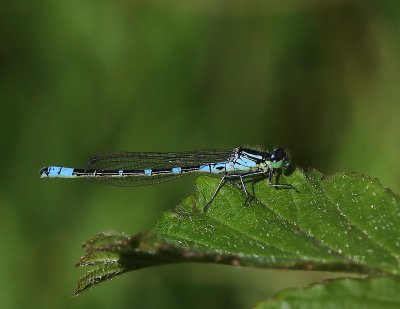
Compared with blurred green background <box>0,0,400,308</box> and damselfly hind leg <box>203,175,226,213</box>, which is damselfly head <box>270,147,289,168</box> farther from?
blurred green background <box>0,0,400,308</box>

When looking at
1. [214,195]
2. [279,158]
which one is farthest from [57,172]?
[214,195]

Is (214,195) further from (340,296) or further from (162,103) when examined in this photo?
(162,103)

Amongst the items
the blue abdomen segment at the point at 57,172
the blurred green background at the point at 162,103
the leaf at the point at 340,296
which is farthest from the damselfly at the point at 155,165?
the leaf at the point at 340,296

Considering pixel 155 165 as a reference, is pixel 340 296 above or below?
below

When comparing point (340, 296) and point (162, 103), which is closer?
point (340, 296)

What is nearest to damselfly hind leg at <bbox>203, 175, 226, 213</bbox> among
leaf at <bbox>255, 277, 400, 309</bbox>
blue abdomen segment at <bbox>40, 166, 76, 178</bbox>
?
leaf at <bbox>255, 277, 400, 309</bbox>

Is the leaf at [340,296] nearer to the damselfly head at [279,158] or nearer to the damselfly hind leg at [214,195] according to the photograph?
the damselfly hind leg at [214,195]
